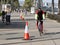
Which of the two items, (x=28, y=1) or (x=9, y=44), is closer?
(x=9, y=44)

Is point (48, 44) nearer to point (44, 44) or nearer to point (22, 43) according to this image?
point (44, 44)

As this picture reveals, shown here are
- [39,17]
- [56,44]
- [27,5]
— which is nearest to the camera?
[56,44]

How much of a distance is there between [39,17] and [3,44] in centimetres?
553

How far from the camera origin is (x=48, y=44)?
13.3m

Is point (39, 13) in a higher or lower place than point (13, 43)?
higher

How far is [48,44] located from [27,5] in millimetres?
134711

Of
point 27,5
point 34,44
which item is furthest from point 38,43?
point 27,5

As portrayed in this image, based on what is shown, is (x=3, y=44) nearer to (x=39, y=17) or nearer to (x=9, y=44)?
(x=9, y=44)

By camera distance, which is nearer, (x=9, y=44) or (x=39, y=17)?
(x=9, y=44)

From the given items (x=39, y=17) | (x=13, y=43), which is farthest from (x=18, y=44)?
(x=39, y=17)

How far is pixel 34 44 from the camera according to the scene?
13406 mm

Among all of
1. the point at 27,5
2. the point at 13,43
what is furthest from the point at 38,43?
the point at 27,5

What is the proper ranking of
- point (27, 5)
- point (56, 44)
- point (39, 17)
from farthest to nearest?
point (27, 5) → point (39, 17) → point (56, 44)

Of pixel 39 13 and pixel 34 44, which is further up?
pixel 39 13
